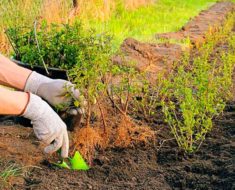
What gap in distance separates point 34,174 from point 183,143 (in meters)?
0.96

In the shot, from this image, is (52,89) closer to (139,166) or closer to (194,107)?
(139,166)

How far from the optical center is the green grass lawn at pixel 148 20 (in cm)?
775

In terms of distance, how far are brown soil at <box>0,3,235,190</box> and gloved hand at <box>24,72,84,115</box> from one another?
1.22 feet

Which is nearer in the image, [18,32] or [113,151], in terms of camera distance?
[113,151]

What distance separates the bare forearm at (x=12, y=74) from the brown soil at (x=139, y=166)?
41cm

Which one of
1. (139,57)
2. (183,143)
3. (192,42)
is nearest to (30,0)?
(139,57)

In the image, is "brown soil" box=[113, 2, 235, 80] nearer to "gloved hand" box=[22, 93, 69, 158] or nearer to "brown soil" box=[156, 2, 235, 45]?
"brown soil" box=[156, 2, 235, 45]

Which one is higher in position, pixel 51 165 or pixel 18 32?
pixel 18 32

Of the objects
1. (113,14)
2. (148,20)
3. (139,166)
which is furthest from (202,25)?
(139,166)

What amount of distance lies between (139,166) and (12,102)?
95 cm

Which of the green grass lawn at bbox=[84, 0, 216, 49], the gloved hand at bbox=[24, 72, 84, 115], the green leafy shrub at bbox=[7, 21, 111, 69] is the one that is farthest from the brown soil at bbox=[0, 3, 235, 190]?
the green grass lawn at bbox=[84, 0, 216, 49]

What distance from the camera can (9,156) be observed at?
10.8 ft

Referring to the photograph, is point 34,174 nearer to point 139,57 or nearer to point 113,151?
point 113,151

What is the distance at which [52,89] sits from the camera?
3.17 m
